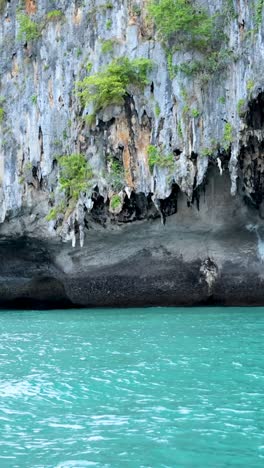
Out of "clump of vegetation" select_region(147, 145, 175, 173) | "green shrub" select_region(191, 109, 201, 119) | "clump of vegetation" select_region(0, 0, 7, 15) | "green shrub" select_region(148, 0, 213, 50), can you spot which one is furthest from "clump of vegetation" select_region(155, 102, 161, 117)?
"clump of vegetation" select_region(0, 0, 7, 15)

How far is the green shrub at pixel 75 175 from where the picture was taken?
67.5 ft

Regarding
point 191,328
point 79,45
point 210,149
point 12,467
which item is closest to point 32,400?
point 12,467

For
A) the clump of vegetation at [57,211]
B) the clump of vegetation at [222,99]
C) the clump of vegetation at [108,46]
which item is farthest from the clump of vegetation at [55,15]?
the clump of vegetation at [222,99]

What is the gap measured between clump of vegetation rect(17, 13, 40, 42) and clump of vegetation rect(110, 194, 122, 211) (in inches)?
302

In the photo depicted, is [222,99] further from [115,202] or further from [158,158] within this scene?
[115,202]

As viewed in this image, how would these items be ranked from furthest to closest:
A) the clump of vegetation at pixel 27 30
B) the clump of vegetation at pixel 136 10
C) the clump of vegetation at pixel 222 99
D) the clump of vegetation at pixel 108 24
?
the clump of vegetation at pixel 27 30, the clump of vegetation at pixel 108 24, the clump of vegetation at pixel 136 10, the clump of vegetation at pixel 222 99

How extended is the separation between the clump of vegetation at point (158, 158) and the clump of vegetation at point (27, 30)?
24.8 feet

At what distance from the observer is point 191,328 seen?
13922 mm

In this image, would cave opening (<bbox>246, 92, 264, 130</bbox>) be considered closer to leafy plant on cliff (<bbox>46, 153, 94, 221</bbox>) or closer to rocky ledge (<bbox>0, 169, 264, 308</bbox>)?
rocky ledge (<bbox>0, 169, 264, 308</bbox>)

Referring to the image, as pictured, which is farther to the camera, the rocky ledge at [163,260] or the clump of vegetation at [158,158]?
the rocky ledge at [163,260]

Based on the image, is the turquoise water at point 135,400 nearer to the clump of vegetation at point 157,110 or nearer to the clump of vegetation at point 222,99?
the clump of vegetation at point 222,99

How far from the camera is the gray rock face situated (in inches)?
712

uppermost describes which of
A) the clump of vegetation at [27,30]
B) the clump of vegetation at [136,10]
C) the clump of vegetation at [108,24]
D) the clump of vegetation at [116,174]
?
the clump of vegetation at [27,30]

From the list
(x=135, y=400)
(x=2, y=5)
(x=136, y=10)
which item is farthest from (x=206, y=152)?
(x=2, y=5)
